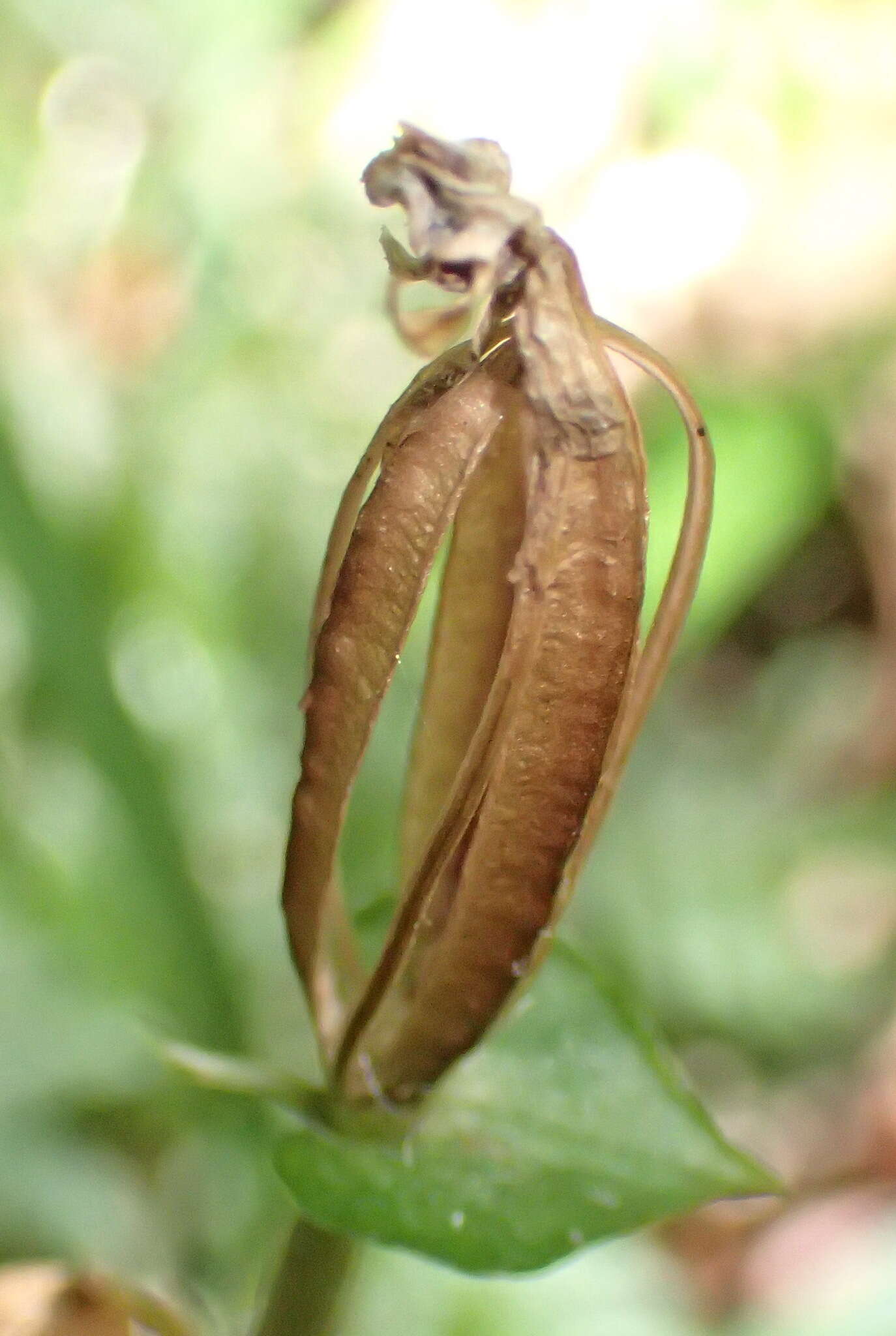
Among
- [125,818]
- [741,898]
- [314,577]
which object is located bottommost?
[741,898]

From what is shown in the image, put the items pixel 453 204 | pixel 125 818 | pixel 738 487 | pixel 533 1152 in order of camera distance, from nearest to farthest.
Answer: pixel 453 204
pixel 533 1152
pixel 125 818
pixel 738 487

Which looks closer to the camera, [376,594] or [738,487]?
[376,594]

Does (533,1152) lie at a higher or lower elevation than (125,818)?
higher

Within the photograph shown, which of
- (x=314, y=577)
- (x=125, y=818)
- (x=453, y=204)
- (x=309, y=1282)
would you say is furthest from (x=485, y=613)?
(x=314, y=577)

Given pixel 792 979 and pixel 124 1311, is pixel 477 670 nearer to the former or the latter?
pixel 124 1311

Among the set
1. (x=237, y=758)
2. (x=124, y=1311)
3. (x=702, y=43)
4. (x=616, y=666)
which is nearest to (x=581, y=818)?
(x=616, y=666)

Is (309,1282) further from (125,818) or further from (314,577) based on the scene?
(314,577)

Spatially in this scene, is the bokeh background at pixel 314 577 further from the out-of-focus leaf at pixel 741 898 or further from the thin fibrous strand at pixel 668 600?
the thin fibrous strand at pixel 668 600

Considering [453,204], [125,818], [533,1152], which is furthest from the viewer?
[125,818]
